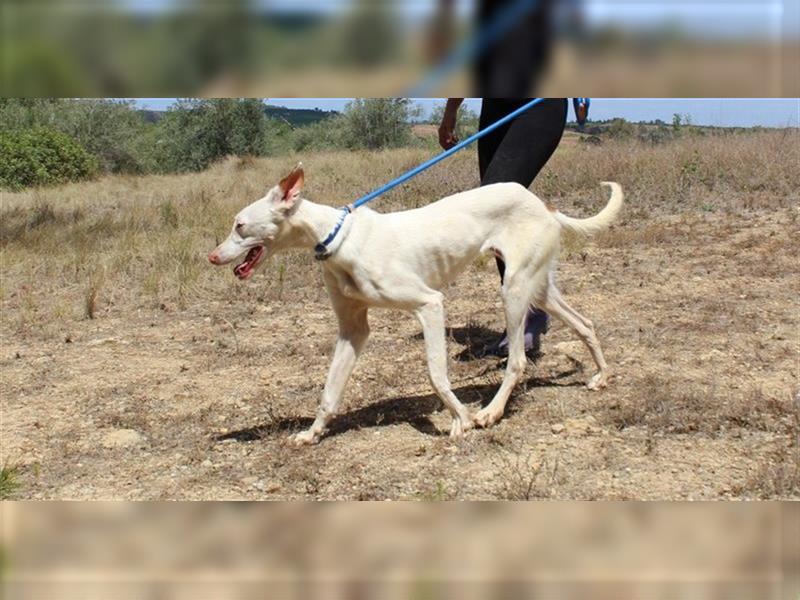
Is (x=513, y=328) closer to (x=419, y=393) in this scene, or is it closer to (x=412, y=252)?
(x=412, y=252)

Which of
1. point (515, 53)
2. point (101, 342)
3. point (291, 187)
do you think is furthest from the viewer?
point (101, 342)

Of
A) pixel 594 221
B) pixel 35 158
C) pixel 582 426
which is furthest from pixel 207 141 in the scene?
pixel 582 426

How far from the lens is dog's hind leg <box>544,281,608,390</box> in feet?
16.0

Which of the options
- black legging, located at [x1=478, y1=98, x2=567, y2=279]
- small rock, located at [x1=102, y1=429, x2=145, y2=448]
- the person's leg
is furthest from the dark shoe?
small rock, located at [x1=102, y1=429, x2=145, y2=448]

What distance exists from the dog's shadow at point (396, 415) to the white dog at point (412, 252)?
0.25 meters

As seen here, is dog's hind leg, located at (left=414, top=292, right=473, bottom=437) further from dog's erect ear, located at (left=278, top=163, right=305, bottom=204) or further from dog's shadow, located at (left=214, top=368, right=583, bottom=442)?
dog's erect ear, located at (left=278, top=163, right=305, bottom=204)

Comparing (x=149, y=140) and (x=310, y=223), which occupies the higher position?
(x=310, y=223)

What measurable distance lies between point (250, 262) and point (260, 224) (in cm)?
19

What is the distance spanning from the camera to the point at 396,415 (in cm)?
478

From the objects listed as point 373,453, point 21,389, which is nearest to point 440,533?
point 373,453

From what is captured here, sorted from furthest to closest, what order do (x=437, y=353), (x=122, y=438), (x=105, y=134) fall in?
(x=105, y=134)
(x=122, y=438)
(x=437, y=353)

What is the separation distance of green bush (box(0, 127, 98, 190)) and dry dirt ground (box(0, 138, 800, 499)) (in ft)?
20.7

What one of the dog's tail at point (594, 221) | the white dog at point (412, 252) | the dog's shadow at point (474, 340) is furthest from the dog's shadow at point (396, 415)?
the dog's tail at point (594, 221)

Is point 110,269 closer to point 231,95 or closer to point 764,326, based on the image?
point 764,326
